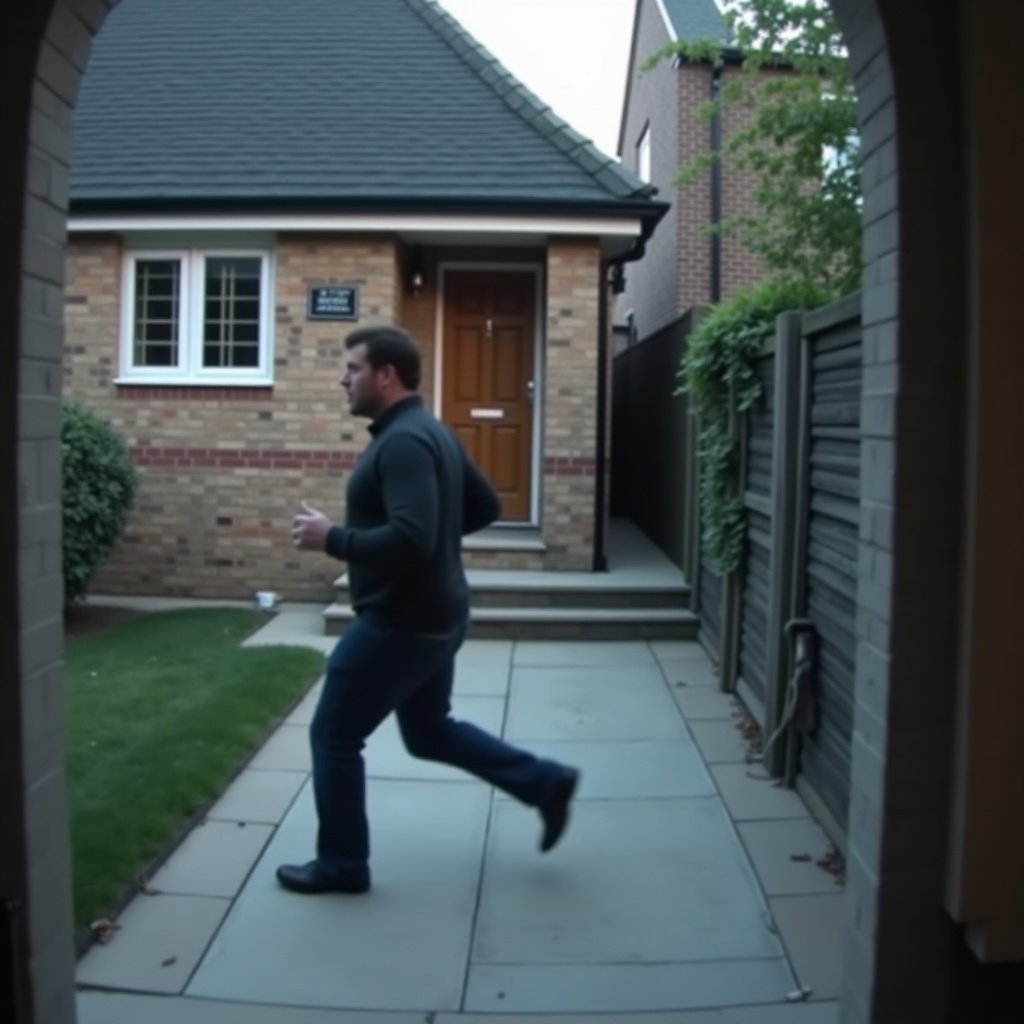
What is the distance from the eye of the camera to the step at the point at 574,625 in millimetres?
10109

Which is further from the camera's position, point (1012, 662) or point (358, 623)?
point (358, 623)

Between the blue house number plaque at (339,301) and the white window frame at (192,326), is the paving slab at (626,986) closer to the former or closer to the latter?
the blue house number plaque at (339,301)

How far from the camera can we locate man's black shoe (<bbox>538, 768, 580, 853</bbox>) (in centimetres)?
499

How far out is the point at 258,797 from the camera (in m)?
6.02

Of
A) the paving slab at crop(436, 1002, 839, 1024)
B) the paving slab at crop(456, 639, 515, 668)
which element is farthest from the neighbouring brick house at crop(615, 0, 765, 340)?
the paving slab at crop(436, 1002, 839, 1024)

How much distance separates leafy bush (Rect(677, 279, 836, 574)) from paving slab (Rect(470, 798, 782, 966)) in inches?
85.1

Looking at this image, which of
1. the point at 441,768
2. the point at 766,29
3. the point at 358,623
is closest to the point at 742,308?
the point at 441,768

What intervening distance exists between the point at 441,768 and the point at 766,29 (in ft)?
23.8

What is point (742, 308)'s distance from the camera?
7.58 m

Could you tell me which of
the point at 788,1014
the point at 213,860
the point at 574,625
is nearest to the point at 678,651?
the point at 574,625

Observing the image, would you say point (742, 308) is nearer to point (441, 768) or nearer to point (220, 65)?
Answer: point (441, 768)

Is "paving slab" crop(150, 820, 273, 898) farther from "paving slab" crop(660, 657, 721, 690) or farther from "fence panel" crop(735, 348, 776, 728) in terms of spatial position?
"paving slab" crop(660, 657, 721, 690)

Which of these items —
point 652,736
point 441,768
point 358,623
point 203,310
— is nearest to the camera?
point 358,623

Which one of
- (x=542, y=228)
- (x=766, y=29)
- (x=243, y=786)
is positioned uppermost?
(x=766, y=29)
